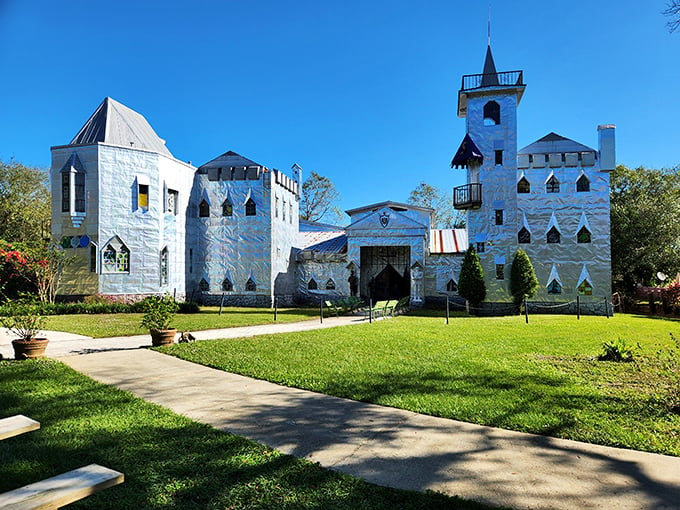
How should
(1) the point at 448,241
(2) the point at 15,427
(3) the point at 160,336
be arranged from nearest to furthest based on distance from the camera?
(2) the point at 15,427 → (3) the point at 160,336 → (1) the point at 448,241

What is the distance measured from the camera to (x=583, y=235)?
24.6 metres

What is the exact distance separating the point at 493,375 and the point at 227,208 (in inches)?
920

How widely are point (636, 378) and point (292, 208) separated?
2641 cm

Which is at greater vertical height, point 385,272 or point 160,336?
point 385,272

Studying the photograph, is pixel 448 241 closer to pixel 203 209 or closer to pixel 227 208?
pixel 227 208

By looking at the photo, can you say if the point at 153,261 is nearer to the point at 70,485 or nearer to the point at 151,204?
the point at 151,204

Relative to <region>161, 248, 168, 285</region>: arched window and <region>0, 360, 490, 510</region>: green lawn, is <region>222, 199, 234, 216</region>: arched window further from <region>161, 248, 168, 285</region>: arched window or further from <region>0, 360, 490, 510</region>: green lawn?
<region>0, 360, 490, 510</region>: green lawn

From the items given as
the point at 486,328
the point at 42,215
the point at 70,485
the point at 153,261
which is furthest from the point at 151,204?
the point at 70,485

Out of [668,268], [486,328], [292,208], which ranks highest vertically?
[292,208]

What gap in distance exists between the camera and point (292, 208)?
3122cm

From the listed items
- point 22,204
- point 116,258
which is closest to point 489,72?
point 116,258

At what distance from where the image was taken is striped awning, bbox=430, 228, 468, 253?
2770 cm

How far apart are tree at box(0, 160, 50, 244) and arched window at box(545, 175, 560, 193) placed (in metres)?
35.4

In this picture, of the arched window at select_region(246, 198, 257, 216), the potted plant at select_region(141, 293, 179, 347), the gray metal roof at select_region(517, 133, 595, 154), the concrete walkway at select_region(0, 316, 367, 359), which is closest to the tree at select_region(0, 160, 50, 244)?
the arched window at select_region(246, 198, 257, 216)
